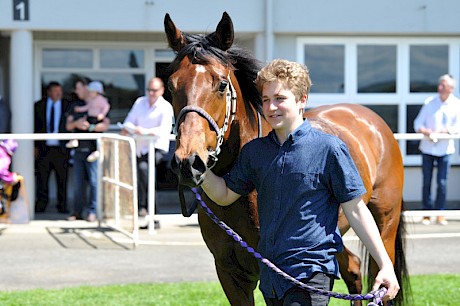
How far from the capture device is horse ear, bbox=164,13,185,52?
440 cm

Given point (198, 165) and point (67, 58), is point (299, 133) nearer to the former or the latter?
point (198, 165)

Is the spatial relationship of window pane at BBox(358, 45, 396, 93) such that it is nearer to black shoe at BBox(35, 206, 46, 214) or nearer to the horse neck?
black shoe at BBox(35, 206, 46, 214)

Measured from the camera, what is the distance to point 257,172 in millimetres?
4004

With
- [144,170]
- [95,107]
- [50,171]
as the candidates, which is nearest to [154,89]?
[144,170]

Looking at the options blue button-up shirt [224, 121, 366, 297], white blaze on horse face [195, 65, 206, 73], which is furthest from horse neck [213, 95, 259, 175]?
blue button-up shirt [224, 121, 366, 297]

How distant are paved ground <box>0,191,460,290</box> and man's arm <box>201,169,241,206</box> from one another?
4060 millimetres

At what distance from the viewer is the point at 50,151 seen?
12836 millimetres

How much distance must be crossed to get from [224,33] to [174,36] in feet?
0.83

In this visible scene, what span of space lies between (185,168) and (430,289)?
14.3 ft

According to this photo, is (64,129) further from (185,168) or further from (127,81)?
(185,168)

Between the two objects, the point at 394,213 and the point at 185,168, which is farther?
the point at 394,213

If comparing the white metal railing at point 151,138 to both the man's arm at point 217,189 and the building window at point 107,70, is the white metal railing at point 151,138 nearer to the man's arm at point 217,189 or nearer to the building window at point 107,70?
the building window at point 107,70

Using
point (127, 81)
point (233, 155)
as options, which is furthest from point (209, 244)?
point (127, 81)

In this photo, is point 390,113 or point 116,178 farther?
point 390,113
